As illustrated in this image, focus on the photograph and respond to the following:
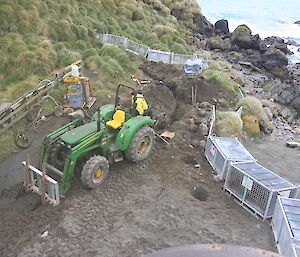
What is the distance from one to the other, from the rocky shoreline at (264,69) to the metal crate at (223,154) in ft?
14.0

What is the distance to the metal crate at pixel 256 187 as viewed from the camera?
916 cm

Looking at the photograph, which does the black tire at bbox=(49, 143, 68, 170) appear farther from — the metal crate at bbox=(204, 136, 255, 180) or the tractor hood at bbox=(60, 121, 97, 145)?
the metal crate at bbox=(204, 136, 255, 180)

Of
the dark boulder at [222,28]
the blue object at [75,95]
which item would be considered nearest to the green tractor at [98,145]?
the blue object at [75,95]

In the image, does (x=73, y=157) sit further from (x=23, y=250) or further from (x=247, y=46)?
(x=247, y=46)

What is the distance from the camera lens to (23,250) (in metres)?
7.70

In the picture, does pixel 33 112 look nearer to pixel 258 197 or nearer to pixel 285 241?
pixel 258 197

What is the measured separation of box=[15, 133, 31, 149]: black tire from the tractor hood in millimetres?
2914

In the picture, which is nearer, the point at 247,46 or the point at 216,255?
the point at 216,255

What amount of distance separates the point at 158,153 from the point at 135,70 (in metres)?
7.47

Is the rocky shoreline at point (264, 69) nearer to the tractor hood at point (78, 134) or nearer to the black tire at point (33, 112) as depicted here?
the tractor hood at point (78, 134)

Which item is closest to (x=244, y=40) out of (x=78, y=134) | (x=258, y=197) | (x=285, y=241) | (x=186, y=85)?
(x=186, y=85)

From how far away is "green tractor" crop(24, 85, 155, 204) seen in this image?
899cm

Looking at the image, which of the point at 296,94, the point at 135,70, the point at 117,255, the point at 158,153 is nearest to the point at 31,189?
the point at 117,255

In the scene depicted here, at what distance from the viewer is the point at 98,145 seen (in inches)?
369
